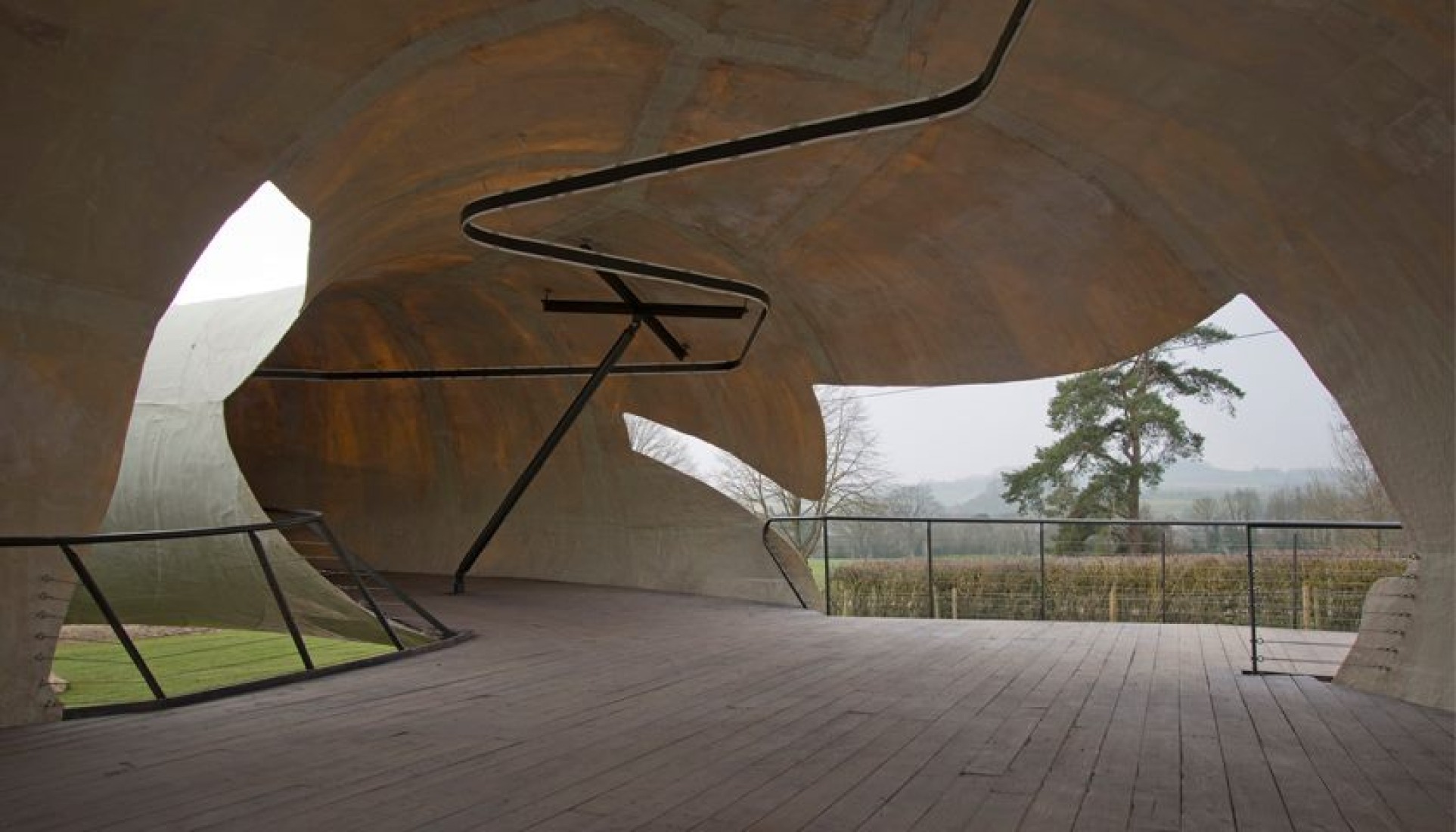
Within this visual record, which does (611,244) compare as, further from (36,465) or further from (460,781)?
(460,781)

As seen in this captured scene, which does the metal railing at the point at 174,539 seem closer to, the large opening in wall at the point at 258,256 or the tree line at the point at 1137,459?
the large opening in wall at the point at 258,256

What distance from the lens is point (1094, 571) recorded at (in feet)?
54.9

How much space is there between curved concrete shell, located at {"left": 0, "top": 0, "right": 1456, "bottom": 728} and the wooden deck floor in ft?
3.50

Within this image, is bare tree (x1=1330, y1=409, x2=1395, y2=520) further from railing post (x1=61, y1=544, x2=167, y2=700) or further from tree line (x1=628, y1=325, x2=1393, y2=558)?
railing post (x1=61, y1=544, x2=167, y2=700)

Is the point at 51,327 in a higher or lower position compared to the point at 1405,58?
lower

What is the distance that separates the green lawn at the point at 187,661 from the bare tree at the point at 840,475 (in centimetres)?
1708

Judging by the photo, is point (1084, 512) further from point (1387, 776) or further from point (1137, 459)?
point (1387, 776)

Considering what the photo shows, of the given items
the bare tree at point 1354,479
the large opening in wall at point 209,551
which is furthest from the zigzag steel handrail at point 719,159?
the bare tree at point 1354,479

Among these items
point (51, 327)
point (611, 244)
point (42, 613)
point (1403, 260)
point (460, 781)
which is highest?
point (611, 244)

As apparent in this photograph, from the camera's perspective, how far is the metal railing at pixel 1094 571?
12.2 metres

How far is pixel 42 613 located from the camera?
16.8 ft

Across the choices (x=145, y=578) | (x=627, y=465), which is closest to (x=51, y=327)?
(x=145, y=578)

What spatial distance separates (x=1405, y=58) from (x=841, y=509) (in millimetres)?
22781

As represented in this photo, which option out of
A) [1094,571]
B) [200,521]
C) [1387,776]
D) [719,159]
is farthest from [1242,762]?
[1094,571]
